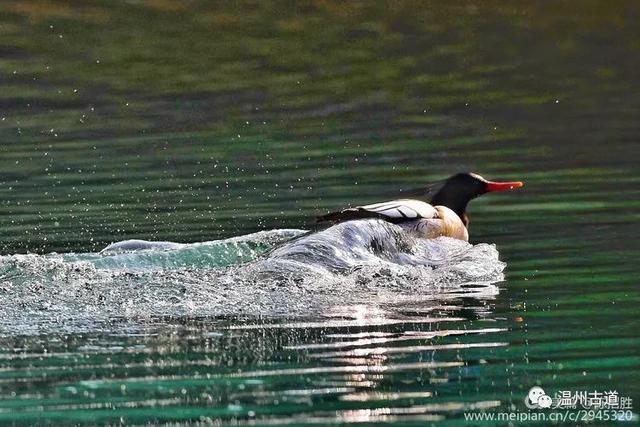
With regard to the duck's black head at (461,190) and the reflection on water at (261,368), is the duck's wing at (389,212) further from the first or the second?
the reflection on water at (261,368)

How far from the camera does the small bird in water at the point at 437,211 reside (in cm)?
1358

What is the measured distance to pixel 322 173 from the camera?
1753 cm

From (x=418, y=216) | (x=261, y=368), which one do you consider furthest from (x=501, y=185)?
(x=261, y=368)

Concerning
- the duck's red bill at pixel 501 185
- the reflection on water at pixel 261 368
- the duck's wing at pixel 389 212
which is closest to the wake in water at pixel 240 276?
the duck's wing at pixel 389 212

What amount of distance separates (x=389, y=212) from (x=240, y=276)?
2566mm

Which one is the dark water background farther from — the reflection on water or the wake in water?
the wake in water

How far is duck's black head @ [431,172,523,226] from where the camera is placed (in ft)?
50.2

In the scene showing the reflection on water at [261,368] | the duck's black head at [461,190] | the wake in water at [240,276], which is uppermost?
the duck's black head at [461,190]

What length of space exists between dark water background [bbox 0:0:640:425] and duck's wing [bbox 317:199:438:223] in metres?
0.63

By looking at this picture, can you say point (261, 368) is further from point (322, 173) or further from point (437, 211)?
point (322, 173)

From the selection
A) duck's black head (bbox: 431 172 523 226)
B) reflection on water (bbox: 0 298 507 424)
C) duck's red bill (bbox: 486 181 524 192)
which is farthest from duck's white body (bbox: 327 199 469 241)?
reflection on water (bbox: 0 298 507 424)

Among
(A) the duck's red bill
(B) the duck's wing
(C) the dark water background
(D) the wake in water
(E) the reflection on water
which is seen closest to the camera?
(E) the reflection on water

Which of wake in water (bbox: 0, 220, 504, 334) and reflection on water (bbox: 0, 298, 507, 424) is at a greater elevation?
wake in water (bbox: 0, 220, 504, 334)

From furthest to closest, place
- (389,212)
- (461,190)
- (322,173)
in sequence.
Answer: (322,173)
(461,190)
(389,212)
